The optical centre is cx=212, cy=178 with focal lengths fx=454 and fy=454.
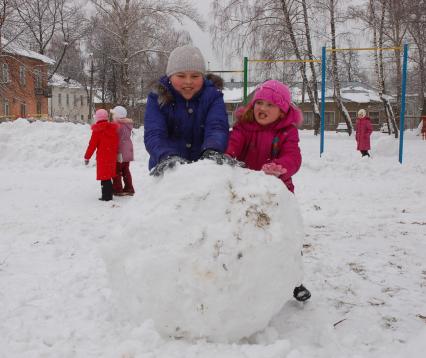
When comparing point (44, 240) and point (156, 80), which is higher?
point (156, 80)

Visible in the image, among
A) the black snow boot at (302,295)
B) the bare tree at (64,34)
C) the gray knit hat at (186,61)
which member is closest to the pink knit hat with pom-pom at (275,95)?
the gray knit hat at (186,61)

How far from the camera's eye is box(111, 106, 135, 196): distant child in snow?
755 centimetres

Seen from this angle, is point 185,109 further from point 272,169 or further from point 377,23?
point 377,23

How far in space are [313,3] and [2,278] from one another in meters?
19.5

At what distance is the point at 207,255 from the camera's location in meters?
2.19

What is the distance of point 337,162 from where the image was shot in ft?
36.8

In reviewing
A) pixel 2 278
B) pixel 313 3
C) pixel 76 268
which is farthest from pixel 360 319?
pixel 313 3

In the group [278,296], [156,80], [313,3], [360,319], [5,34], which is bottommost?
[360,319]

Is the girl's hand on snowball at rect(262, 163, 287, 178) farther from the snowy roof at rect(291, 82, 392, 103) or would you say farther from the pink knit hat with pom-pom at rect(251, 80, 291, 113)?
the snowy roof at rect(291, 82, 392, 103)

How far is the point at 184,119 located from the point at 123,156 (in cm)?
466

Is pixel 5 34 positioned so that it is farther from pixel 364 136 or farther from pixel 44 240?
pixel 44 240

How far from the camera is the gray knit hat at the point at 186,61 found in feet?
9.76

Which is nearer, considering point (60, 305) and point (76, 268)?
point (60, 305)

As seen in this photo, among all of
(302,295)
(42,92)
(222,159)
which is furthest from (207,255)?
(42,92)
